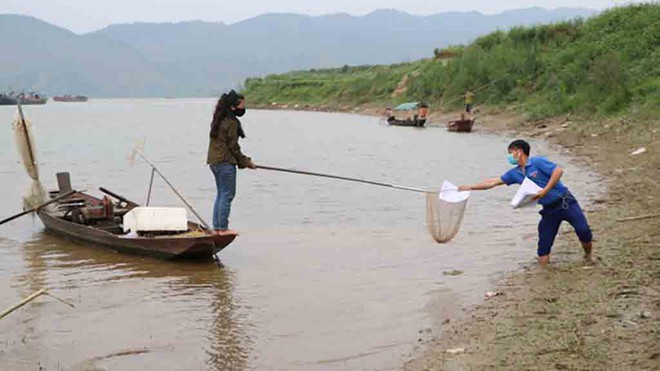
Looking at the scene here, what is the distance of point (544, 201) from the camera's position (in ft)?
25.5

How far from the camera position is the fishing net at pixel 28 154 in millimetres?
12625

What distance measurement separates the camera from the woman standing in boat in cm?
930

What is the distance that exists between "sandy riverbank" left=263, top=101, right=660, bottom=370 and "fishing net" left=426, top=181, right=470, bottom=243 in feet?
3.36

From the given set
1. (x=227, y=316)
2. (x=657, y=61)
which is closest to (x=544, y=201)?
(x=227, y=316)

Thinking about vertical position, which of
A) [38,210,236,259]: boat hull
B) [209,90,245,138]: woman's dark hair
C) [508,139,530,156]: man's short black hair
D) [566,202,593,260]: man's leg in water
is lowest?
[38,210,236,259]: boat hull

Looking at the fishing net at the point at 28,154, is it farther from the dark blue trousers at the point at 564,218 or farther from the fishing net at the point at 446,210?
the dark blue trousers at the point at 564,218

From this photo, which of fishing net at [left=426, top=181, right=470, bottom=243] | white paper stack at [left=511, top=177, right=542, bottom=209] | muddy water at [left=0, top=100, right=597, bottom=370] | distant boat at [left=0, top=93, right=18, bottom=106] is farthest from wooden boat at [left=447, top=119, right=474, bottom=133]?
distant boat at [left=0, top=93, right=18, bottom=106]

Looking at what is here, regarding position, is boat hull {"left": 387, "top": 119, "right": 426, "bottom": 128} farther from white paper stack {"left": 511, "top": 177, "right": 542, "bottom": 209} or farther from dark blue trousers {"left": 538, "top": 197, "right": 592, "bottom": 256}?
white paper stack {"left": 511, "top": 177, "right": 542, "bottom": 209}

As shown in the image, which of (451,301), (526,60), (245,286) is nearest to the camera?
(451,301)

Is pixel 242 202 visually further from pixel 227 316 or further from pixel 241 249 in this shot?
pixel 227 316

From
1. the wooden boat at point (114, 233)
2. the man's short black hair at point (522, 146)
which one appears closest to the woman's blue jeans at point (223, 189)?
the wooden boat at point (114, 233)

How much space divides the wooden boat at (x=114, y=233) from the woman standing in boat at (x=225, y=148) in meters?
0.30

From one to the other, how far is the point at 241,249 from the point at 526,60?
29373mm

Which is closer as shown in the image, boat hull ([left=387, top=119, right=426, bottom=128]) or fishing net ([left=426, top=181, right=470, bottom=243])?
fishing net ([left=426, top=181, right=470, bottom=243])
